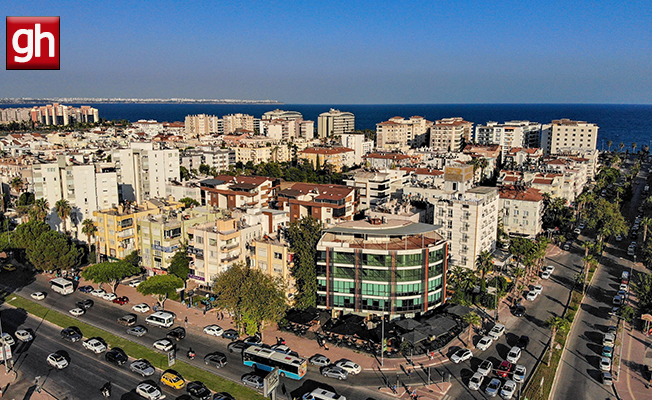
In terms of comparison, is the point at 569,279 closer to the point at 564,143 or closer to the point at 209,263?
the point at 209,263

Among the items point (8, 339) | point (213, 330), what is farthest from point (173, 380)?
point (8, 339)

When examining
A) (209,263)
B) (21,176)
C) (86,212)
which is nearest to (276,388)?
(209,263)

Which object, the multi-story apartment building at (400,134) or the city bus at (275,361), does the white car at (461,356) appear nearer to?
the city bus at (275,361)

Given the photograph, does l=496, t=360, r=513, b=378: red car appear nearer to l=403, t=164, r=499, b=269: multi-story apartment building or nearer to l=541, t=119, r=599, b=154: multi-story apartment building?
l=403, t=164, r=499, b=269: multi-story apartment building

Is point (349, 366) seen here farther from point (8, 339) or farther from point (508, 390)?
point (8, 339)

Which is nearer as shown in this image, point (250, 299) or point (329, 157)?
point (250, 299)

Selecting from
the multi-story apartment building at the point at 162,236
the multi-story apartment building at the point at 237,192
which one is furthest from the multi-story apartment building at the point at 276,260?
the multi-story apartment building at the point at 237,192

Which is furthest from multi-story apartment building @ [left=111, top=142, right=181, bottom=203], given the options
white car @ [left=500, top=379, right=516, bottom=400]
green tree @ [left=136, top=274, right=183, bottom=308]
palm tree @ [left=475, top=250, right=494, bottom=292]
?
white car @ [left=500, top=379, right=516, bottom=400]
